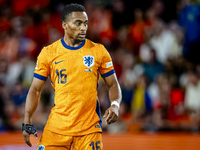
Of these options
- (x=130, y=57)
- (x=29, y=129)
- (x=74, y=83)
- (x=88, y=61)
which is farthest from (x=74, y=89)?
(x=130, y=57)

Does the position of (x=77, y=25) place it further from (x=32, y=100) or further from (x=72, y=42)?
(x=32, y=100)

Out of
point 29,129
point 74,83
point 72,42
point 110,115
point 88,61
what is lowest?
point 29,129

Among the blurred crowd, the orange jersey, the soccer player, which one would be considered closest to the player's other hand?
the soccer player

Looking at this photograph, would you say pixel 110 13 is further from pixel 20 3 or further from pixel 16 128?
pixel 16 128

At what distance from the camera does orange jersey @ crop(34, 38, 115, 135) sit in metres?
3.17

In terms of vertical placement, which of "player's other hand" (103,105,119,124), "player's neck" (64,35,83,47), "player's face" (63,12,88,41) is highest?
"player's face" (63,12,88,41)

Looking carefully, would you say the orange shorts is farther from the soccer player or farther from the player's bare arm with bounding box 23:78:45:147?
the player's bare arm with bounding box 23:78:45:147

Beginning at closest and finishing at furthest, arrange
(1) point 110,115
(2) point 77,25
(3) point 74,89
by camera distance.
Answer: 1. (1) point 110,115
2. (3) point 74,89
3. (2) point 77,25

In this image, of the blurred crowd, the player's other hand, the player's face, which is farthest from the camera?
the blurred crowd

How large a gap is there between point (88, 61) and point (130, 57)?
513 cm

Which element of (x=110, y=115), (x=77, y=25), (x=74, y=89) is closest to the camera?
(x=110, y=115)

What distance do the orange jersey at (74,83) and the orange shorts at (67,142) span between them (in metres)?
0.05

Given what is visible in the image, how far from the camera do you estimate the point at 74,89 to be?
10.5 ft

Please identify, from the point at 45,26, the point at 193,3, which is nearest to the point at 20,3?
the point at 45,26
